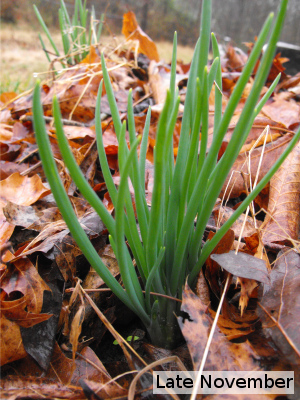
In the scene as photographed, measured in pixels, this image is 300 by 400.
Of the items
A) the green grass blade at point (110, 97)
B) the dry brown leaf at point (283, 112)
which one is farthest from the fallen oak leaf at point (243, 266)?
the dry brown leaf at point (283, 112)

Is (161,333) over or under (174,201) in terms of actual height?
under

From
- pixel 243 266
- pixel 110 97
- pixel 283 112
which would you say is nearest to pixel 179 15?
pixel 283 112

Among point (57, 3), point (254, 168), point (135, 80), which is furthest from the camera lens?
point (57, 3)

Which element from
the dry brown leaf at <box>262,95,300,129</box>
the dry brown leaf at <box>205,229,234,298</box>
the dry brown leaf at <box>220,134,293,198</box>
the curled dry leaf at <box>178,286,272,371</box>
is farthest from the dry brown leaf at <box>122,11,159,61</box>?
the curled dry leaf at <box>178,286,272,371</box>

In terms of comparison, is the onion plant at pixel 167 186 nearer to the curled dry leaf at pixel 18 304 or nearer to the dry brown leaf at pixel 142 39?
the curled dry leaf at pixel 18 304

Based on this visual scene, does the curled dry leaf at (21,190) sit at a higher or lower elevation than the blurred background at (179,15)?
lower

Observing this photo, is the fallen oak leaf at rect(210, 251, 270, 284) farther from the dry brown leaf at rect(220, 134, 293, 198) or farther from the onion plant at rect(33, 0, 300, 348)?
the dry brown leaf at rect(220, 134, 293, 198)

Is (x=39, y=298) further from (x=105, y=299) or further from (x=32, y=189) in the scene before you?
(x=32, y=189)

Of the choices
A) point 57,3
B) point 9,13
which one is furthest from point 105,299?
point 9,13
